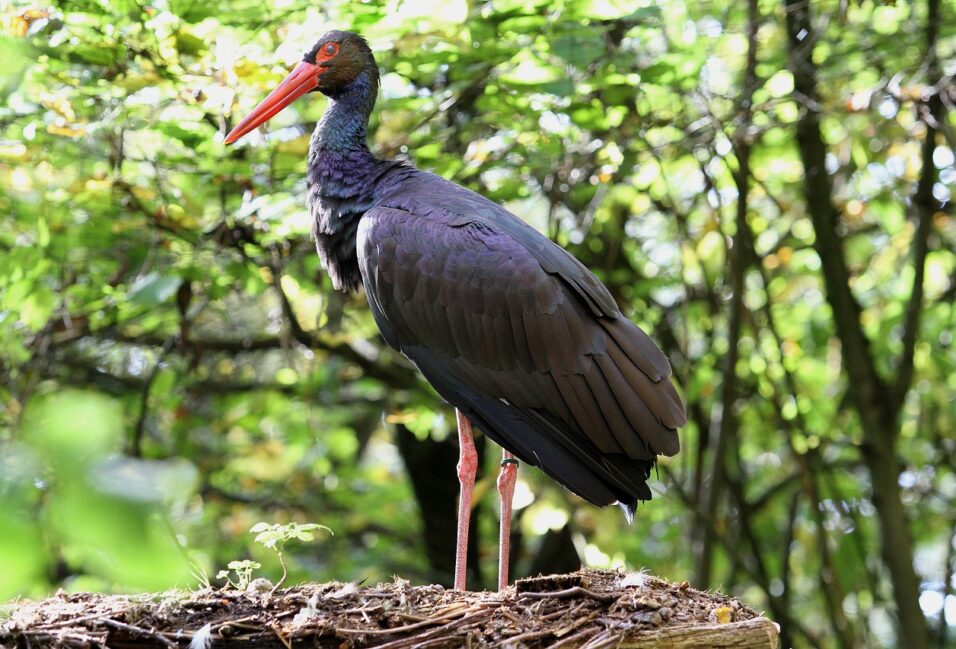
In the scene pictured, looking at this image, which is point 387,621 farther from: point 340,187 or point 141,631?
point 340,187

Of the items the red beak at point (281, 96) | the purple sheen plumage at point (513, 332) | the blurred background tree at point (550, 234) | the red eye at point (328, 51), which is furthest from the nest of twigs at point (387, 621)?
the red eye at point (328, 51)

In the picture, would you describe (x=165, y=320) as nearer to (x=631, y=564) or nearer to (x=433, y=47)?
(x=433, y=47)

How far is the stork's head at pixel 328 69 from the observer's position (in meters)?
5.33

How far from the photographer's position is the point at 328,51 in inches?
213

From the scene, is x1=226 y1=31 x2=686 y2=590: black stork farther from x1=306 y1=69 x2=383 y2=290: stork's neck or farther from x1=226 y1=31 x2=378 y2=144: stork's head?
x1=226 y1=31 x2=378 y2=144: stork's head

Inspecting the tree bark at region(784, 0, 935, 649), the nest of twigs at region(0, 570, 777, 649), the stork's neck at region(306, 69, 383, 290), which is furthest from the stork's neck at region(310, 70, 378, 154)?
the tree bark at region(784, 0, 935, 649)

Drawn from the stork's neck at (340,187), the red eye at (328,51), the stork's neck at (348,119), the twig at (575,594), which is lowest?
the twig at (575,594)

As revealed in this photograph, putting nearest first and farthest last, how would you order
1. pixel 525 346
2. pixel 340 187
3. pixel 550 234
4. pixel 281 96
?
1. pixel 525 346
2. pixel 340 187
3. pixel 281 96
4. pixel 550 234

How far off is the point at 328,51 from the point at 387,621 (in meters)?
3.11

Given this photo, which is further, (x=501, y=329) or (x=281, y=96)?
(x=281, y=96)

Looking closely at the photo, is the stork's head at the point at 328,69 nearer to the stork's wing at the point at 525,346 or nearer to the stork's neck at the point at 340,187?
the stork's neck at the point at 340,187

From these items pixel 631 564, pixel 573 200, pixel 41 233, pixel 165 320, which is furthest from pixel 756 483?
pixel 41 233

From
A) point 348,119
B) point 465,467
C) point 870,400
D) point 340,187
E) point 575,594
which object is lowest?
point 575,594

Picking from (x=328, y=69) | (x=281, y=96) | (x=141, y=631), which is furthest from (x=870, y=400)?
(x=141, y=631)
